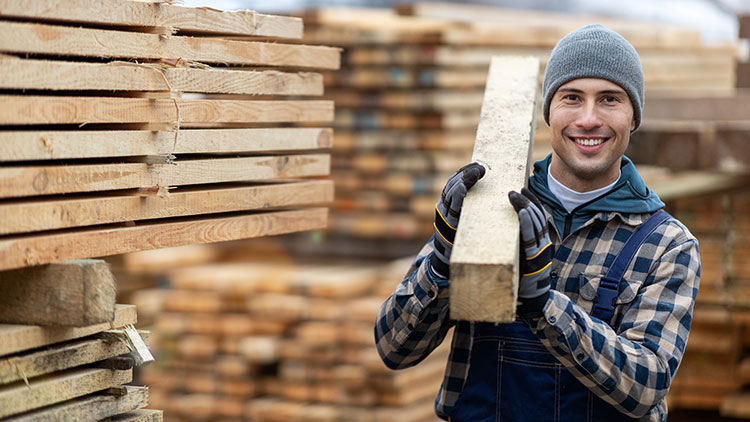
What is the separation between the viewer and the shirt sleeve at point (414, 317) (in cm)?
279

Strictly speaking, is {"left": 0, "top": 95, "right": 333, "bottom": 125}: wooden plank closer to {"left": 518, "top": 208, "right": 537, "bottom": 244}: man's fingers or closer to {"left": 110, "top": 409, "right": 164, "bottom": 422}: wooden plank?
{"left": 110, "top": 409, "right": 164, "bottom": 422}: wooden plank

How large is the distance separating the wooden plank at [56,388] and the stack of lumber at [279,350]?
139 inches

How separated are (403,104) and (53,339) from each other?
4433 millimetres

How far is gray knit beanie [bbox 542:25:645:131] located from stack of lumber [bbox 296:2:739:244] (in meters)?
3.68

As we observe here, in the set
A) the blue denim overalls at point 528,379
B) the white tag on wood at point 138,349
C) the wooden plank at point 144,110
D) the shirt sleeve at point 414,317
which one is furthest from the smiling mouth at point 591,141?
the white tag on wood at point 138,349

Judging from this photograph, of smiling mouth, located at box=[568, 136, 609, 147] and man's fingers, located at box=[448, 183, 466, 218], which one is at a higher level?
smiling mouth, located at box=[568, 136, 609, 147]

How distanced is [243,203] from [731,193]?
393 cm

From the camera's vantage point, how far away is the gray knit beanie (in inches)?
115

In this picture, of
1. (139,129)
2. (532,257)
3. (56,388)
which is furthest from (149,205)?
(532,257)

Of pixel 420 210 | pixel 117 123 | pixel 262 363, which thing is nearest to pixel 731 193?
pixel 420 210

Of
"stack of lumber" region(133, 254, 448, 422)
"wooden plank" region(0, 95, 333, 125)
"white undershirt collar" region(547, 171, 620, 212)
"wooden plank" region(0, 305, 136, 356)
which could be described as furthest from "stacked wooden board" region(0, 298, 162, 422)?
"stack of lumber" region(133, 254, 448, 422)

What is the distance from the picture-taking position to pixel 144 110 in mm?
2779

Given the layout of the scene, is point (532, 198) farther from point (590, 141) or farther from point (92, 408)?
point (92, 408)

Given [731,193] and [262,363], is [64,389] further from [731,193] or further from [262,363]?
[731,193]
